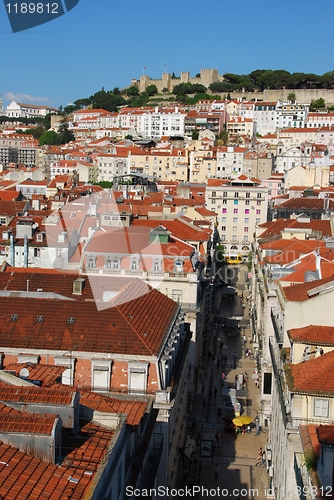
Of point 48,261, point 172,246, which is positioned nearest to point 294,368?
point 172,246

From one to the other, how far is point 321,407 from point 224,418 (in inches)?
516

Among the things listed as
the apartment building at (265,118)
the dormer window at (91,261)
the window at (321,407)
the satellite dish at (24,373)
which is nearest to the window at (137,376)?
the satellite dish at (24,373)

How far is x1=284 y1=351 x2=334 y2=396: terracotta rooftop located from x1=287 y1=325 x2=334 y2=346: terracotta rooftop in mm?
640

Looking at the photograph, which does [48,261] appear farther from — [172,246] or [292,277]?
[292,277]

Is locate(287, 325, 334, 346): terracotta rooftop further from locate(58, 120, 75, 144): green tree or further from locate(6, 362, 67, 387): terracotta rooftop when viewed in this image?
locate(58, 120, 75, 144): green tree

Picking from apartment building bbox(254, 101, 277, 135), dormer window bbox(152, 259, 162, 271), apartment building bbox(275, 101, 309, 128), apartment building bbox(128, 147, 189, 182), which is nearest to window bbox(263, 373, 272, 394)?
dormer window bbox(152, 259, 162, 271)

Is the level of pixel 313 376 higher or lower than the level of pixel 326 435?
higher

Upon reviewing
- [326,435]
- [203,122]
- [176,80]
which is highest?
[176,80]

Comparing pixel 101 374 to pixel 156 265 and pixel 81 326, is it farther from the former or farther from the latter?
pixel 156 265

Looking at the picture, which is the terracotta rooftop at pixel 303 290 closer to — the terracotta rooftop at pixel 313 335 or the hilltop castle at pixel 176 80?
the terracotta rooftop at pixel 313 335

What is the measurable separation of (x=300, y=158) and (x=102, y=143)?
4168 centimetres

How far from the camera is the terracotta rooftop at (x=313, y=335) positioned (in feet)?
61.8

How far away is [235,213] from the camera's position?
2771 inches

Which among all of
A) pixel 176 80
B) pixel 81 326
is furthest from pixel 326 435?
pixel 176 80
